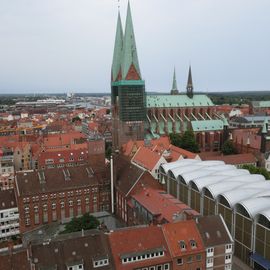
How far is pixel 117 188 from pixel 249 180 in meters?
24.1

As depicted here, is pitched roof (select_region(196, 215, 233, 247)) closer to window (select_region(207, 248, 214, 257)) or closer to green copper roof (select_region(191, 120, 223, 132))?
window (select_region(207, 248, 214, 257))

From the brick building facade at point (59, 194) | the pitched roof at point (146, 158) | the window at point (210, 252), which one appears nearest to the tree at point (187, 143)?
the pitched roof at point (146, 158)

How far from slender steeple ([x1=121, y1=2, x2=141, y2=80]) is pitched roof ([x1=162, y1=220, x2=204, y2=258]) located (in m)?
69.4

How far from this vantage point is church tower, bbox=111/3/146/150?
334 feet

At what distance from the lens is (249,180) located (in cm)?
5916

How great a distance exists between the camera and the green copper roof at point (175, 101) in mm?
131500

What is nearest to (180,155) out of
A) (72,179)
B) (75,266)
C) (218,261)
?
(72,179)

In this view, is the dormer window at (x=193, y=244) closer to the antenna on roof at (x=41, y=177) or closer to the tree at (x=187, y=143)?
the antenna on roof at (x=41, y=177)

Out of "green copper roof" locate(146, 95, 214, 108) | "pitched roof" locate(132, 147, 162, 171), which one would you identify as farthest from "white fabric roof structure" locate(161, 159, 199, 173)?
"green copper roof" locate(146, 95, 214, 108)

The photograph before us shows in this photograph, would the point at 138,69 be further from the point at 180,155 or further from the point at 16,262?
the point at 16,262

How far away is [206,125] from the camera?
125562 mm

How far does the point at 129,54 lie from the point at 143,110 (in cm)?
1784

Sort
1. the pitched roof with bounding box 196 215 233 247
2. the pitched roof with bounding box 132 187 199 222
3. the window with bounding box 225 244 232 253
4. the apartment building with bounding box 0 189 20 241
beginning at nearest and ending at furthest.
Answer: the pitched roof with bounding box 196 215 233 247
the window with bounding box 225 244 232 253
the pitched roof with bounding box 132 187 199 222
the apartment building with bounding box 0 189 20 241

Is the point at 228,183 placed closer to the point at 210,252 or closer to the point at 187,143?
the point at 210,252
